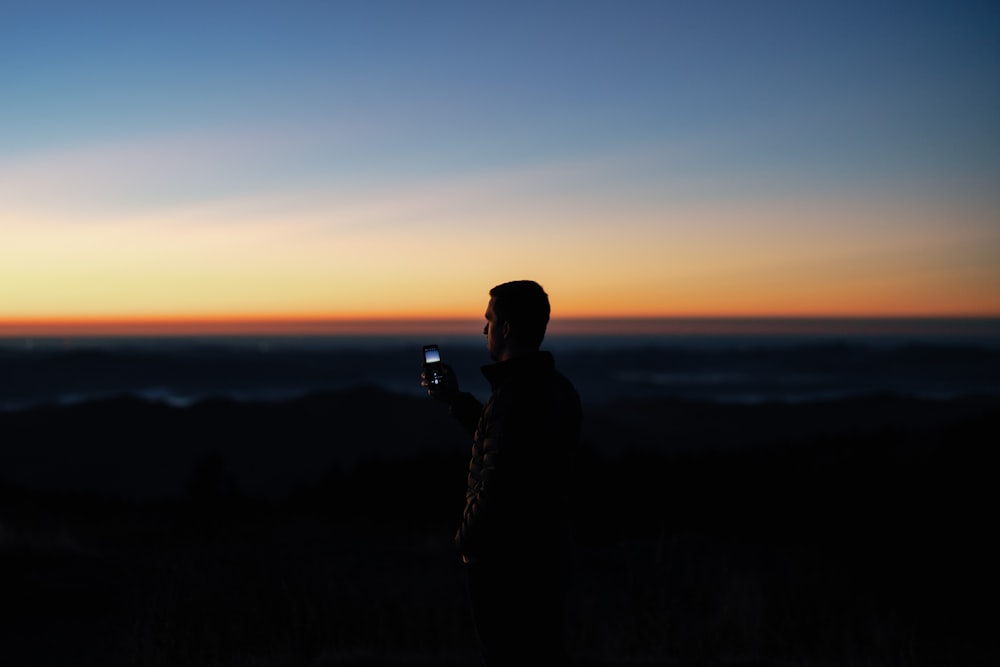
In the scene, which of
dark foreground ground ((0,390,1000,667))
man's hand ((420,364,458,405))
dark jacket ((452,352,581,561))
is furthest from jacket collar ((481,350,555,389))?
dark foreground ground ((0,390,1000,667))

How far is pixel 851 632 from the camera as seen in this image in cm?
660

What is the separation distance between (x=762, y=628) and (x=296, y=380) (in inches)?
3996

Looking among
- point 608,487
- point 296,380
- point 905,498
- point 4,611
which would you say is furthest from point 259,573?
point 296,380

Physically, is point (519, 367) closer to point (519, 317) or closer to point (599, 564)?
point (519, 317)

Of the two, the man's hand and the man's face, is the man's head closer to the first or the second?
the man's face

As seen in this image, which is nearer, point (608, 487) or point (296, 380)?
point (608, 487)

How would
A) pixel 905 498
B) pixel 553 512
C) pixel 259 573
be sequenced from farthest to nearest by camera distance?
pixel 905 498 → pixel 259 573 → pixel 553 512

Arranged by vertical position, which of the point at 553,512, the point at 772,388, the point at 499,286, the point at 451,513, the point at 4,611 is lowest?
the point at 772,388

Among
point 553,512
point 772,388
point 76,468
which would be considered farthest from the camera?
point 772,388

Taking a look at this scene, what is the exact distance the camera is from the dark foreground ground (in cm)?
592

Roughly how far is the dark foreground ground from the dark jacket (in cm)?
251

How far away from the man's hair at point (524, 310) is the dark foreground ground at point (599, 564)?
9.63 feet

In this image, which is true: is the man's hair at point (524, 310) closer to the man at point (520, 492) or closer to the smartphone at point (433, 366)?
the man at point (520, 492)

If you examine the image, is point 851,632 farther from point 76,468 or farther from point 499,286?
point 76,468
